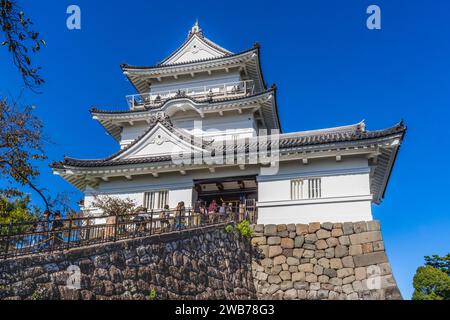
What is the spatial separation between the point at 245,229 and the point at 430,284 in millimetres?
11909

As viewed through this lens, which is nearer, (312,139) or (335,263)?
(335,263)

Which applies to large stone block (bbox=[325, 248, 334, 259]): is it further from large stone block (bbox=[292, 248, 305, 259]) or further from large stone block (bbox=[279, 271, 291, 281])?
large stone block (bbox=[279, 271, 291, 281])

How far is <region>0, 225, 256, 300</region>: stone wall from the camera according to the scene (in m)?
6.45

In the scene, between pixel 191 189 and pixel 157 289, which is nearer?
pixel 157 289

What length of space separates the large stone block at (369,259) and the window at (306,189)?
8.92ft

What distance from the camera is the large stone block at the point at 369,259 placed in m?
13.1

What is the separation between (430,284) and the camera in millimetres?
20438

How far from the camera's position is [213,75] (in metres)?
24.2

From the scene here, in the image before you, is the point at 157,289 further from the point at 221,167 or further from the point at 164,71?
the point at 164,71

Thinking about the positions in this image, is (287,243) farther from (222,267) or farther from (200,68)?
(200,68)

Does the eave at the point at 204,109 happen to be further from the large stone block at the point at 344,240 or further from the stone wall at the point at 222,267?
the large stone block at the point at 344,240

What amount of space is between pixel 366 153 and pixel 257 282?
20.1 feet

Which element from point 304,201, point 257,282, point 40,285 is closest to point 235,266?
point 257,282

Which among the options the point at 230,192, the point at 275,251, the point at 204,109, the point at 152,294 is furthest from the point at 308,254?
the point at 204,109
